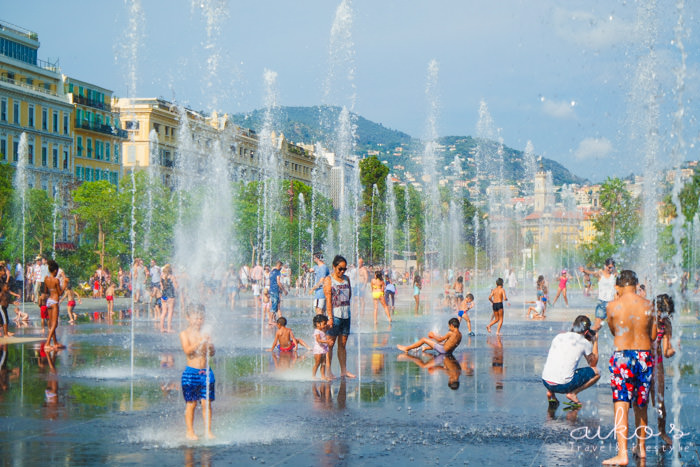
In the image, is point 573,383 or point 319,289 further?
point 319,289

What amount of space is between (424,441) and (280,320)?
24.5 feet

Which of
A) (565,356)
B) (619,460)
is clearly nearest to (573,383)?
(565,356)

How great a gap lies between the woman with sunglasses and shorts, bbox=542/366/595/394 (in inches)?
124

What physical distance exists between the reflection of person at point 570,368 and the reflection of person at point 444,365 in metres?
1.54

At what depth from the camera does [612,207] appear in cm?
8612

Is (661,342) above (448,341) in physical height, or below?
above

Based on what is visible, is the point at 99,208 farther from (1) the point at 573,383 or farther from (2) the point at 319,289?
(1) the point at 573,383

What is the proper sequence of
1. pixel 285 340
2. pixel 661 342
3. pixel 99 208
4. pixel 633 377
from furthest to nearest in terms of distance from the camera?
pixel 99 208, pixel 285 340, pixel 661 342, pixel 633 377

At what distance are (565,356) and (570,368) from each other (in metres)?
0.15

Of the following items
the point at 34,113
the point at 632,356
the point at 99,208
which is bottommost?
the point at 632,356

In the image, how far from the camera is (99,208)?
5394cm

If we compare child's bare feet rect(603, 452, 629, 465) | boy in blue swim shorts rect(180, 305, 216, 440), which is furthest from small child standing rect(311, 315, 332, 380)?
child's bare feet rect(603, 452, 629, 465)

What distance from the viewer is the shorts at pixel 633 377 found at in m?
7.36

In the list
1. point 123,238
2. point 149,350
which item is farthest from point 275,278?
point 123,238
